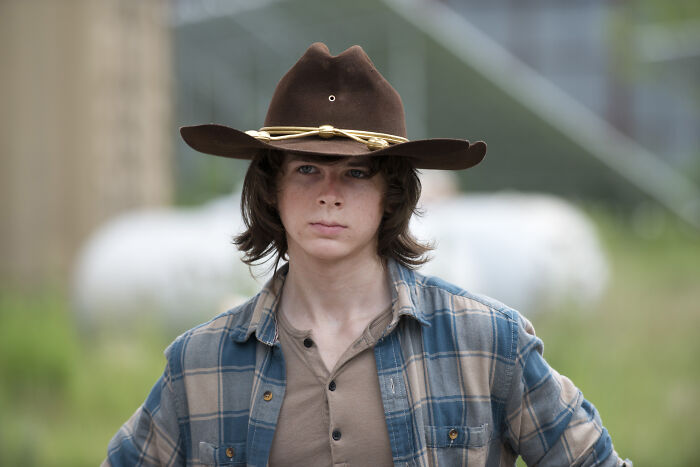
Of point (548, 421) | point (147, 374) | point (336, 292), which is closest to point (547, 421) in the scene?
point (548, 421)

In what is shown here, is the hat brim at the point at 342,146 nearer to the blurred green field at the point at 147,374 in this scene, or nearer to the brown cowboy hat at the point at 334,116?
the brown cowboy hat at the point at 334,116

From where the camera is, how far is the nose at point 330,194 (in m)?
2.03

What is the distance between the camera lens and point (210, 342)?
215 centimetres

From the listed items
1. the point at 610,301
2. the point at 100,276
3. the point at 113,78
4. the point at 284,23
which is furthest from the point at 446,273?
the point at 284,23

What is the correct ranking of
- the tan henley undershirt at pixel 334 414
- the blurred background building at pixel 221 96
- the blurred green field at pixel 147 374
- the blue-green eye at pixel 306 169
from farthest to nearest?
1. the blurred background building at pixel 221 96
2. the blurred green field at pixel 147 374
3. the blue-green eye at pixel 306 169
4. the tan henley undershirt at pixel 334 414

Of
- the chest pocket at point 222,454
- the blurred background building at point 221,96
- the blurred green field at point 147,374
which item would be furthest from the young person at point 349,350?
the blurred background building at point 221,96

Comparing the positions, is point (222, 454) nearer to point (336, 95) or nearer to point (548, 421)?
point (548, 421)

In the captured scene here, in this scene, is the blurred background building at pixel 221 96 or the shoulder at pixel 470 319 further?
the blurred background building at pixel 221 96

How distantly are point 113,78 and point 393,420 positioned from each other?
8.70 m

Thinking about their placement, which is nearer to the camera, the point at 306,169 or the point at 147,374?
the point at 306,169

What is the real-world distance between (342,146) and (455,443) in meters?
0.72

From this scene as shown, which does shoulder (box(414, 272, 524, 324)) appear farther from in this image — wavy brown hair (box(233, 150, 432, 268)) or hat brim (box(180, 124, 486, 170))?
A: hat brim (box(180, 124, 486, 170))

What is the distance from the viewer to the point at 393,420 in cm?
197

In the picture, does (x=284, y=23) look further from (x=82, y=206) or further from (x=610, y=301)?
(x=610, y=301)
